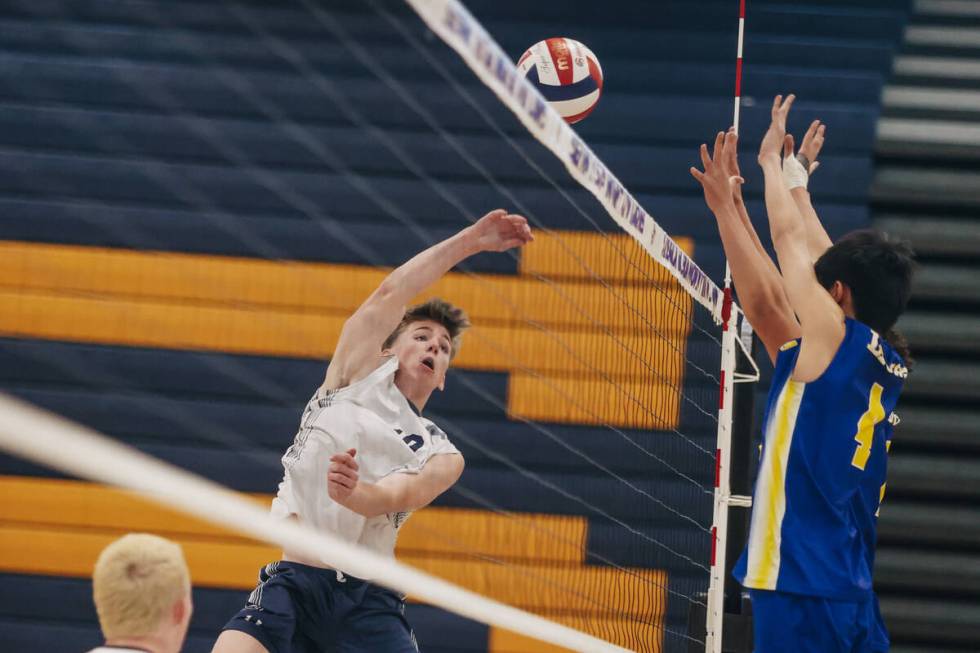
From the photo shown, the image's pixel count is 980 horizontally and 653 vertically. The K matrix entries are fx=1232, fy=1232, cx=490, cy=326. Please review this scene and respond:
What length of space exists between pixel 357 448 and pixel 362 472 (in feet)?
0.30

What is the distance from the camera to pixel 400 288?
4121 mm

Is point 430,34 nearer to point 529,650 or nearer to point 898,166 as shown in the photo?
point 898,166

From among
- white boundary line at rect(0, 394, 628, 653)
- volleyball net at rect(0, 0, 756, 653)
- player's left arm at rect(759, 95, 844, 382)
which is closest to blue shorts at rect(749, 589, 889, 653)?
player's left arm at rect(759, 95, 844, 382)

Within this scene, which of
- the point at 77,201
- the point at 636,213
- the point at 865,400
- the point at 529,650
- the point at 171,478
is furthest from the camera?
the point at 77,201

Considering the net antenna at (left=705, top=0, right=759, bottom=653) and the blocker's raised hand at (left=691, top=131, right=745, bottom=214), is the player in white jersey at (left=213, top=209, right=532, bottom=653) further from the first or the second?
the net antenna at (left=705, top=0, right=759, bottom=653)

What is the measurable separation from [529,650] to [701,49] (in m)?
3.91

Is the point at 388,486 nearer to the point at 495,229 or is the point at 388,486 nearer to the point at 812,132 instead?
the point at 495,229

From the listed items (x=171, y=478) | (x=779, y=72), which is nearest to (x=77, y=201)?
(x=779, y=72)

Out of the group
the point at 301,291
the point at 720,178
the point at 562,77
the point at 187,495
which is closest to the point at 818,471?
the point at 720,178

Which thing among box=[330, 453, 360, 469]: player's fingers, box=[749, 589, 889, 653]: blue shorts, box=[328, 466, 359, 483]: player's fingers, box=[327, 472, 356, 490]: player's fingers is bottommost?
box=[749, 589, 889, 653]: blue shorts

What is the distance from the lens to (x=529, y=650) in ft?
23.0

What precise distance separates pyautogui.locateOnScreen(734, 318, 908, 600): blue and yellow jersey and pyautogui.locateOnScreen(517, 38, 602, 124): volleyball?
1.85m

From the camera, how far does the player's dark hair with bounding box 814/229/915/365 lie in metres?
3.55

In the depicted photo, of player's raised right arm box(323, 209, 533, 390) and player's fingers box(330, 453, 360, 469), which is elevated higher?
player's raised right arm box(323, 209, 533, 390)
